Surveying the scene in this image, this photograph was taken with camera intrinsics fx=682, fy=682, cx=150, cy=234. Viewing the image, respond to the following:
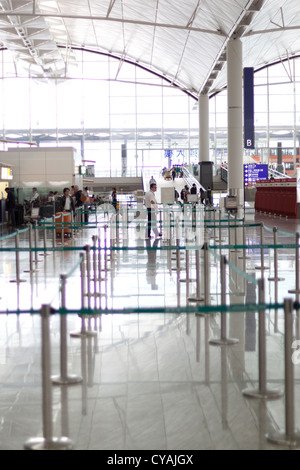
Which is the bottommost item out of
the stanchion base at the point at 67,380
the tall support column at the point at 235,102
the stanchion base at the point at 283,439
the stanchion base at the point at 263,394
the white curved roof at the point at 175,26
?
the stanchion base at the point at 283,439

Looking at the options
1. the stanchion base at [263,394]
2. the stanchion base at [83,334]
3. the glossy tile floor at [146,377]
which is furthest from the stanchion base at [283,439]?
the stanchion base at [83,334]

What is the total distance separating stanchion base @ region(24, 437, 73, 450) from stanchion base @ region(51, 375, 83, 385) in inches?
49.0

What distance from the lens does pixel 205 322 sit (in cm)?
834

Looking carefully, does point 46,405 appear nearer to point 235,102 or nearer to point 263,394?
point 263,394

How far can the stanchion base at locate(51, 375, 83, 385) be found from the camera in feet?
19.7

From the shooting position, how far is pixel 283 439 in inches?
186

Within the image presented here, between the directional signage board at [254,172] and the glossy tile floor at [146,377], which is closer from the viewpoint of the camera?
the glossy tile floor at [146,377]

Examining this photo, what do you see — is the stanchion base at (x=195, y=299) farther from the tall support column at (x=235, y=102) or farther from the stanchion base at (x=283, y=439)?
the tall support column at (x=235, y=102)

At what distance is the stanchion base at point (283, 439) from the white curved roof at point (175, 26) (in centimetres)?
2412

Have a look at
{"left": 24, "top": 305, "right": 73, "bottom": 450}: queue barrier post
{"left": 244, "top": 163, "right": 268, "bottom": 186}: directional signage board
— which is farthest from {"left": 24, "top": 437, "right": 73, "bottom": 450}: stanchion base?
{"left": 244, "top": 163, "right": 268, "bottom": 186}: directional signage board

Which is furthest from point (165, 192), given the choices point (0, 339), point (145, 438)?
point (145, 438)

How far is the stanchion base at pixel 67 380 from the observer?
6000mm

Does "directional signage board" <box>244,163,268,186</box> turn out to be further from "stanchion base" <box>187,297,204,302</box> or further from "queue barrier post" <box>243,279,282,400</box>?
"queue barrier post" <box>243,279,282,400</box>
